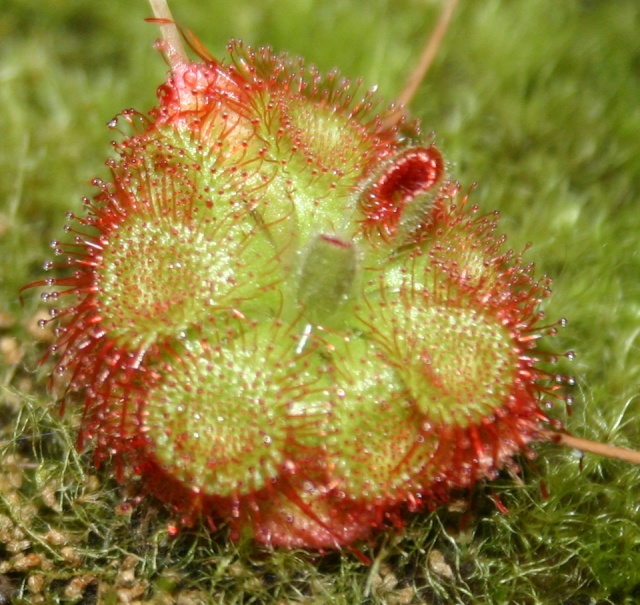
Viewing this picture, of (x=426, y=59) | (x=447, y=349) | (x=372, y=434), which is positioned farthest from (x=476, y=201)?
(x=372, y=434)

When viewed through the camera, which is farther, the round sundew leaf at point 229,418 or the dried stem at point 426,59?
the dried stem at point 426,59

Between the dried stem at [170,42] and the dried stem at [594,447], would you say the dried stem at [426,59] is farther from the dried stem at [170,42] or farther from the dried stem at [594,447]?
the dried stem at [594,447]

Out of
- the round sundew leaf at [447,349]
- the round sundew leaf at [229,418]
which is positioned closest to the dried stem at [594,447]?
the round sundew leaf at [447,349]

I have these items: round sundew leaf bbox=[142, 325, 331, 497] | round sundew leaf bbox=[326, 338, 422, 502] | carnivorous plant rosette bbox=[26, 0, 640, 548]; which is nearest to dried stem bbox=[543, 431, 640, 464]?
carnivorous plant rosette bbox=[26, 0, 640, 548]

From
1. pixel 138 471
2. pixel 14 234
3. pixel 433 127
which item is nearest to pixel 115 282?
pixel 138 471

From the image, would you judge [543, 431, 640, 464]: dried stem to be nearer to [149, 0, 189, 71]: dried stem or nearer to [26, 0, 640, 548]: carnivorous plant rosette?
[26, 0, 640, 548]: carnivorous plant rosette

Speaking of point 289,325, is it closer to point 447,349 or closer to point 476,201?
point 447,349

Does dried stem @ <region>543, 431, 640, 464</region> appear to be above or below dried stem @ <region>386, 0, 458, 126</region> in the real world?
below
